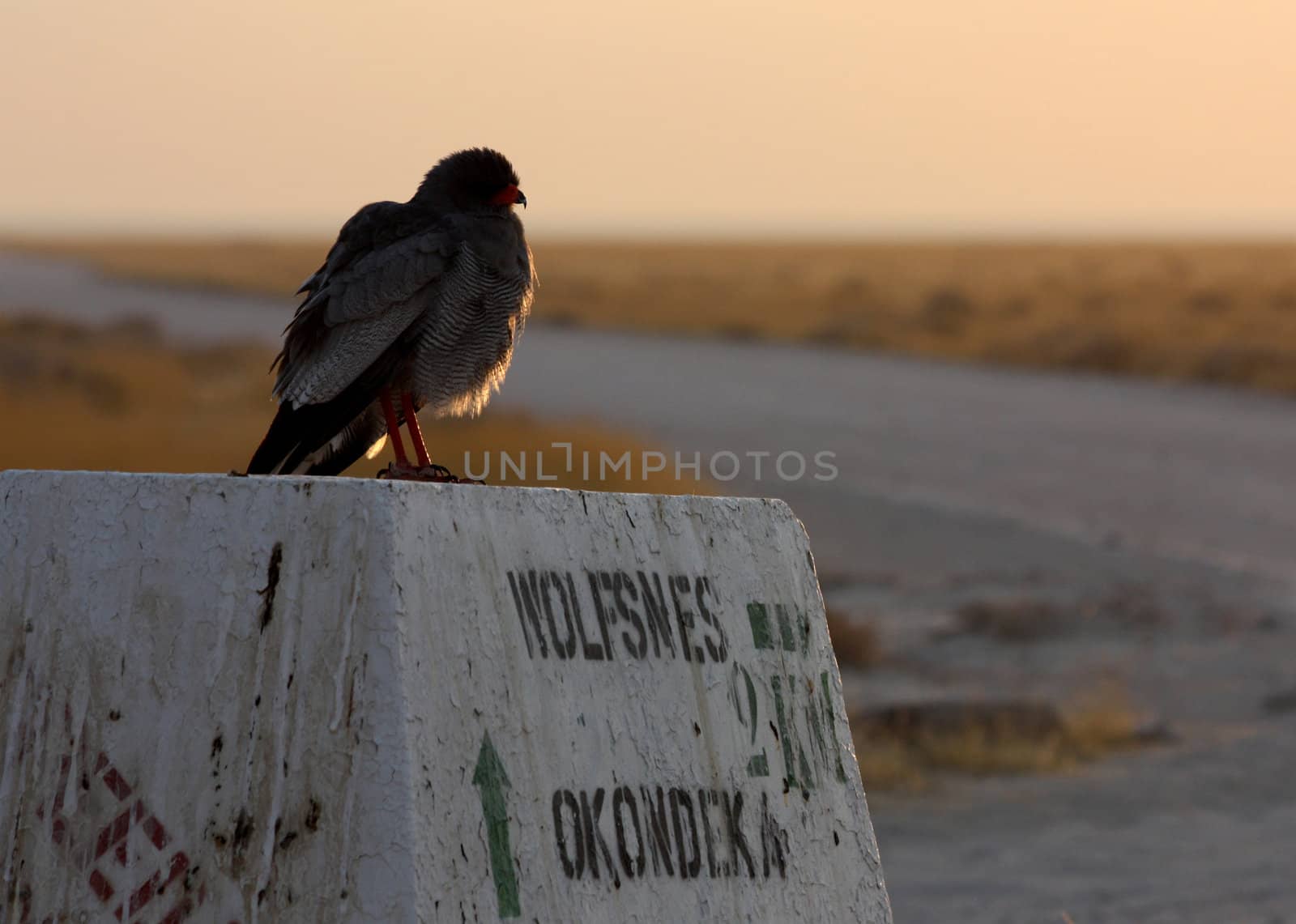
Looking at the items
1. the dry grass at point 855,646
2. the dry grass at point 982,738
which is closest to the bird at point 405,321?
the dry grass at point 982,738

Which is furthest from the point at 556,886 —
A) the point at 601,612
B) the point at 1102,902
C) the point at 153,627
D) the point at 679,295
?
the point at 679,295

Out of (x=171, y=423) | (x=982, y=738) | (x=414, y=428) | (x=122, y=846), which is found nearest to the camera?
(x=122, y=846)

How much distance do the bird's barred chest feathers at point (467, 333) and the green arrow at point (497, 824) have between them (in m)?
1.86

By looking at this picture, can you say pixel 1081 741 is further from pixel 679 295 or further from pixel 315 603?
pixel 679 295

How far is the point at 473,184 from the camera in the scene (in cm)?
499

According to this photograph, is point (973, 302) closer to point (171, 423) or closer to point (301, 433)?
point (171, 423)

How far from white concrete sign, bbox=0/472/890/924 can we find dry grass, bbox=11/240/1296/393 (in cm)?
2304

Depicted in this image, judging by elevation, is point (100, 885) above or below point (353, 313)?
below

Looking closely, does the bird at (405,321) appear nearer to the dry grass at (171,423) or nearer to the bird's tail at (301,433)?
the bird's tail at (301,433)

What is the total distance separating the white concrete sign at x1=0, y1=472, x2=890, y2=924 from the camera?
292 cm

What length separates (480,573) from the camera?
124 inches

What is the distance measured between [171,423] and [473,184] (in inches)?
667

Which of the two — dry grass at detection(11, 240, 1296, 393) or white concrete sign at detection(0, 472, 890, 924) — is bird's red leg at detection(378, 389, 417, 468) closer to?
white concrete sign at detection(0, 472, 890, 924)

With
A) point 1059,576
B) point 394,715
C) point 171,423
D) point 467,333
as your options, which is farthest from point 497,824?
point 171,423
